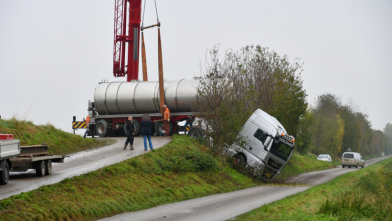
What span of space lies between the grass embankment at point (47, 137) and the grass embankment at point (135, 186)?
500 centimetres

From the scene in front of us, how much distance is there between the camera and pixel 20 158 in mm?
14789

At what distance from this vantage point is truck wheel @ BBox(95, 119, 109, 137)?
32.1 metres

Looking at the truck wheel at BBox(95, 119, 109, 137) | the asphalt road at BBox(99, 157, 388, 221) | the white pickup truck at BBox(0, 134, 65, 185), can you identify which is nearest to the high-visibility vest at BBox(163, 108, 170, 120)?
the truck wheel at BBox(95, 119, 109, 137)

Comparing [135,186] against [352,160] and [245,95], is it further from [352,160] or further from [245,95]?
[352,160]

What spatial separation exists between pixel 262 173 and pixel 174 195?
9102 mm

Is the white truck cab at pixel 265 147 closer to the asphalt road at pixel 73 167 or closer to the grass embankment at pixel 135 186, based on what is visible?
the grass embankment at pixel 135 186

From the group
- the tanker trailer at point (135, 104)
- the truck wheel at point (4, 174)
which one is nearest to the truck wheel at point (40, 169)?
the truck wheel at point (4, 174)

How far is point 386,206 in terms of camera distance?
13438 mm

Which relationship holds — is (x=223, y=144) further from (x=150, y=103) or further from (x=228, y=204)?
(x=228, y=204)

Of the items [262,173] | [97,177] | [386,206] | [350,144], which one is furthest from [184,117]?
[350,144]

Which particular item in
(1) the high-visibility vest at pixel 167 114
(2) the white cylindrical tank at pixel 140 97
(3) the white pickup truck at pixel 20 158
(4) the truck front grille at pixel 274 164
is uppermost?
(2) the white cylindrical tank at pixel 140 97

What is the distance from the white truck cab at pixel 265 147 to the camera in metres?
24.8

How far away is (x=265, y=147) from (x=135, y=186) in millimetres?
10954

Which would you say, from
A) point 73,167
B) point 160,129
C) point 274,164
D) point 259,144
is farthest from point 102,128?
point 73,167
